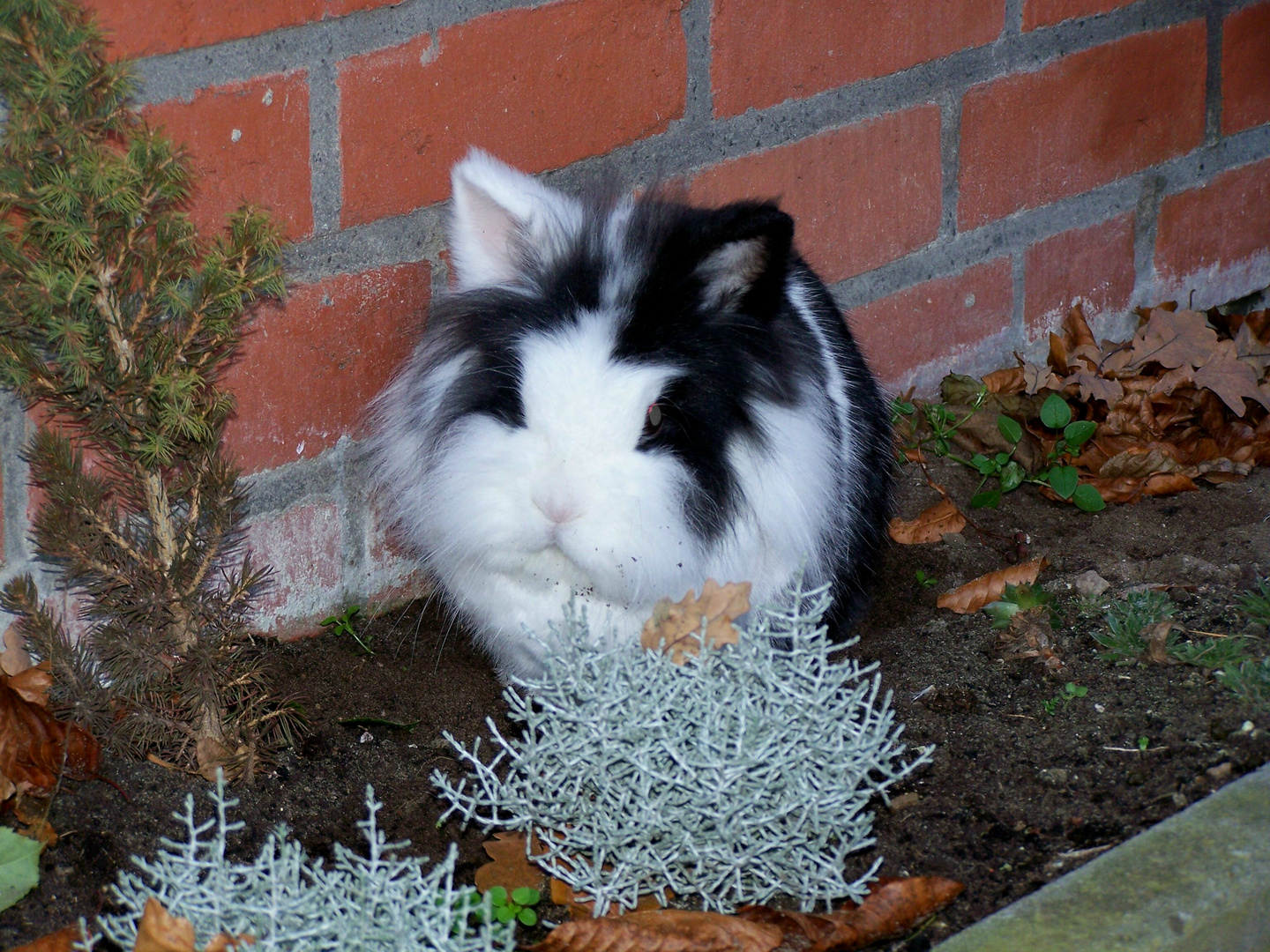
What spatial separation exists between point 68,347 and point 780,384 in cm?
101

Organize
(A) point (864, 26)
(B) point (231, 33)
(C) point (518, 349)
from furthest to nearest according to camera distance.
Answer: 1. (A) point (864, 26)
2. (B) point (231, 33)
3. (C) point (518, 349)

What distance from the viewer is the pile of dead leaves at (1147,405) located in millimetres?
3129

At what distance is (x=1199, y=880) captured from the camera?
1.70 metres

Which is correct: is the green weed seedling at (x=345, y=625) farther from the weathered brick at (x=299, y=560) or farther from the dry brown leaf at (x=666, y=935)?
the dry brown leaf at (x=666, y=935)

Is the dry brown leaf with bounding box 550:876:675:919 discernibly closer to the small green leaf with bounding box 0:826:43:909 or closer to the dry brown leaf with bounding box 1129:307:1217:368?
the small green leaf with bounding box 0:826:43:909

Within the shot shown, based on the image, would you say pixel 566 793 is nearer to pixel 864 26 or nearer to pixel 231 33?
pixel 231 33

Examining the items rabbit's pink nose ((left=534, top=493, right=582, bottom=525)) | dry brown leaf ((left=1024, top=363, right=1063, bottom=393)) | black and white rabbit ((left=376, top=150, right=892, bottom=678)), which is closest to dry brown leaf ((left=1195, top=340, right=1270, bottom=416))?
dry brown leaf ((left=1024, top=363, right=1063, bottom=393))

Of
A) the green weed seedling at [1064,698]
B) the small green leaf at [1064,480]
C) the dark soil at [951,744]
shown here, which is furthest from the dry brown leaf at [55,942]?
the small green leaf at [1064,480]

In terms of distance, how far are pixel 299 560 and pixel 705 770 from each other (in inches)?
41.6

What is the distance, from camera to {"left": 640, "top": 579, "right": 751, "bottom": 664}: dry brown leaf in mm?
1878

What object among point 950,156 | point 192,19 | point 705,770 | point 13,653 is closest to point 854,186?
point 950,156

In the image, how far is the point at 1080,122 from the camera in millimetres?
3508

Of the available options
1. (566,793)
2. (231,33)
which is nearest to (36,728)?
(566,793)

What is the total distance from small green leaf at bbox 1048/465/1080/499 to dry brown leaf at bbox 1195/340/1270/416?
51 centimetres
